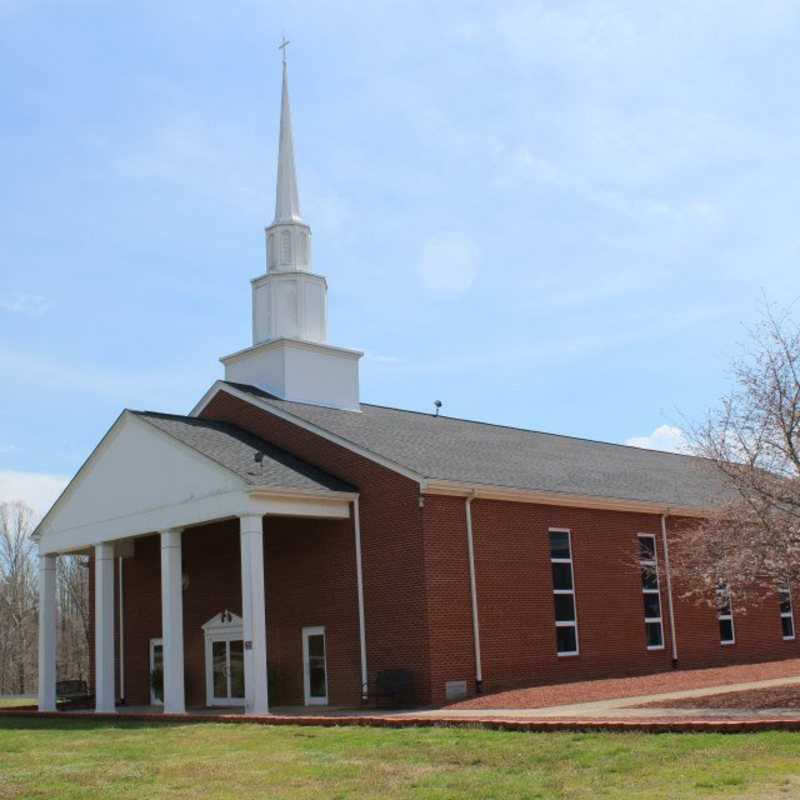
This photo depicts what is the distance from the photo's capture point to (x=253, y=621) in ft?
72.5

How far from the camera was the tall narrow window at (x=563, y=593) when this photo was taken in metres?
26.0

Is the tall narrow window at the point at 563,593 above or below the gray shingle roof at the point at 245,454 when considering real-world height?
below

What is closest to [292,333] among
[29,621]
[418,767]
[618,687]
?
[618,687]

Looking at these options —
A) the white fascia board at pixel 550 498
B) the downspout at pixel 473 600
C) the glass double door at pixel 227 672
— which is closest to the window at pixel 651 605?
the white fascia board at pixel 550 498

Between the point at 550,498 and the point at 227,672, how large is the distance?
894cm

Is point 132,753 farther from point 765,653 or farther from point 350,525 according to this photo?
point 765,653

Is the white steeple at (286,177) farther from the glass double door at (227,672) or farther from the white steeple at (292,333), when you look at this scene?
the glass double door at (227,672)

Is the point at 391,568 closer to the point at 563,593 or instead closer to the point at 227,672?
the point at 563,593

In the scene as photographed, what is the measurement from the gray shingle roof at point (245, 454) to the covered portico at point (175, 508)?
1.4 inches

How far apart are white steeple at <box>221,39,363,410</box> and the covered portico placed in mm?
2217

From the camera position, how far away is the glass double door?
89.0 feet

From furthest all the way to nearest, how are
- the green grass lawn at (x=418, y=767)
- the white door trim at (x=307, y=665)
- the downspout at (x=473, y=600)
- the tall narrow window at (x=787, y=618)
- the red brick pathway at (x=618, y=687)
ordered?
the tall narrow window at (x=787, y=618)
the white door trim at (x=307, y=665)
the downspout at (x=473, y=600)
the red brick pathway at (x=618, y=687)
the green grass lawn at (x=418, y=767)

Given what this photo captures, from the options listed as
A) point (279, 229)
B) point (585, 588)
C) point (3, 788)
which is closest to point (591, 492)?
point (585, 588)

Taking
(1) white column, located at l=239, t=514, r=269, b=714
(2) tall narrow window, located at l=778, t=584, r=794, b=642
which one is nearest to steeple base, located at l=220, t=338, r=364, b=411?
(1) white column, located at l=239, t=514, r=269, b=714
